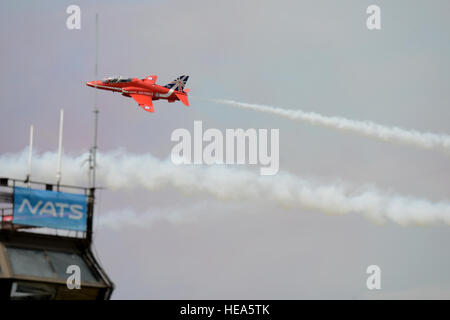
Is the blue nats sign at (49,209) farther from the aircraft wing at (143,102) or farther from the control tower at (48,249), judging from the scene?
the aircraft wing at (143,102)

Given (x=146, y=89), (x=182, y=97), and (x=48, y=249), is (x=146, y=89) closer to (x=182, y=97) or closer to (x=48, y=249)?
(x=182, y=97)

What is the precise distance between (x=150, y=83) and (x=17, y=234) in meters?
55.0

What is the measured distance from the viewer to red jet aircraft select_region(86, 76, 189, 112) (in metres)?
138

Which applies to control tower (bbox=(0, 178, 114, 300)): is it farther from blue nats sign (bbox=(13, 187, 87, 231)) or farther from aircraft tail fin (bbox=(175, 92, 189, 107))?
aircraft tail fin (bbox=(175, 92, 189, 107))

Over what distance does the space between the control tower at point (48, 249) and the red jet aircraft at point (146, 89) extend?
45.6 m

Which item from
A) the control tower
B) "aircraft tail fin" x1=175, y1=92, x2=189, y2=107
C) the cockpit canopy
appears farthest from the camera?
"aircraft tail fin" x1=175, y1=92, x2=189, y2=107

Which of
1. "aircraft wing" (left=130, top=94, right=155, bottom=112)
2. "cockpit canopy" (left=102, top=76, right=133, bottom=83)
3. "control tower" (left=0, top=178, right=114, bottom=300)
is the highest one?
"cockpit canopy" (left=102, top=76, right=133, bottom=83)

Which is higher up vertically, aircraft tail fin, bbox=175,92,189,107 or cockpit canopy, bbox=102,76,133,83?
cockpit canopy, bbox=102,76,133,83

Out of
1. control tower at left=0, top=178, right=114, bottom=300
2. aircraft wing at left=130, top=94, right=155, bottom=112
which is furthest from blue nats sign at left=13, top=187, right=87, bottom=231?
aircraft wing at left=130, top=94, right=155, bottom=112

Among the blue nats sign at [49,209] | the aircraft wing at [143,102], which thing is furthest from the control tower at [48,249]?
the aircraft wing at [143,102]
